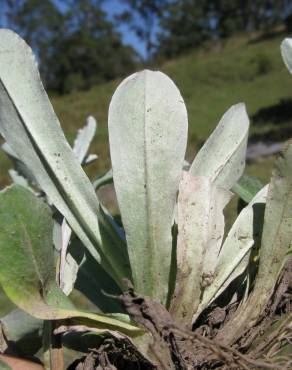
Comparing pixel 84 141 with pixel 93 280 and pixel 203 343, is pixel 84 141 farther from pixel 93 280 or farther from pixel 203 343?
pixel 203 343

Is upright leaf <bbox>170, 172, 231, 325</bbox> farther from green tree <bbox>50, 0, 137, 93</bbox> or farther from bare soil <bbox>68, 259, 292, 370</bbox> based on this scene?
green tree <bbox>50, 0, 137, 93</bbox>

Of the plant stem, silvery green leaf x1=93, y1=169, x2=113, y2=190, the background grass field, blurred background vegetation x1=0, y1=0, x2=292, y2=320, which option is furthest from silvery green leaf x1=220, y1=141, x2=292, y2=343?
blurred background vegetation x1=0, y1=0, x2=292, y2=320

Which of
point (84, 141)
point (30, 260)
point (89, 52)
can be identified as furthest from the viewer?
point (89, 52)

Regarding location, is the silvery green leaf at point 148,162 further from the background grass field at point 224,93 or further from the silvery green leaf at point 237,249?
the background grass field at point 224,93

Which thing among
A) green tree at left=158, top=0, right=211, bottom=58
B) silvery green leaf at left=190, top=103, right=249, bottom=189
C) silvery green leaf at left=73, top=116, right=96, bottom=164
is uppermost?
silvery green leaf at left=190, top=103, right=249, bottom=189

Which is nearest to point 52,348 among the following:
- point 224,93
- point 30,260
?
point 30,260
